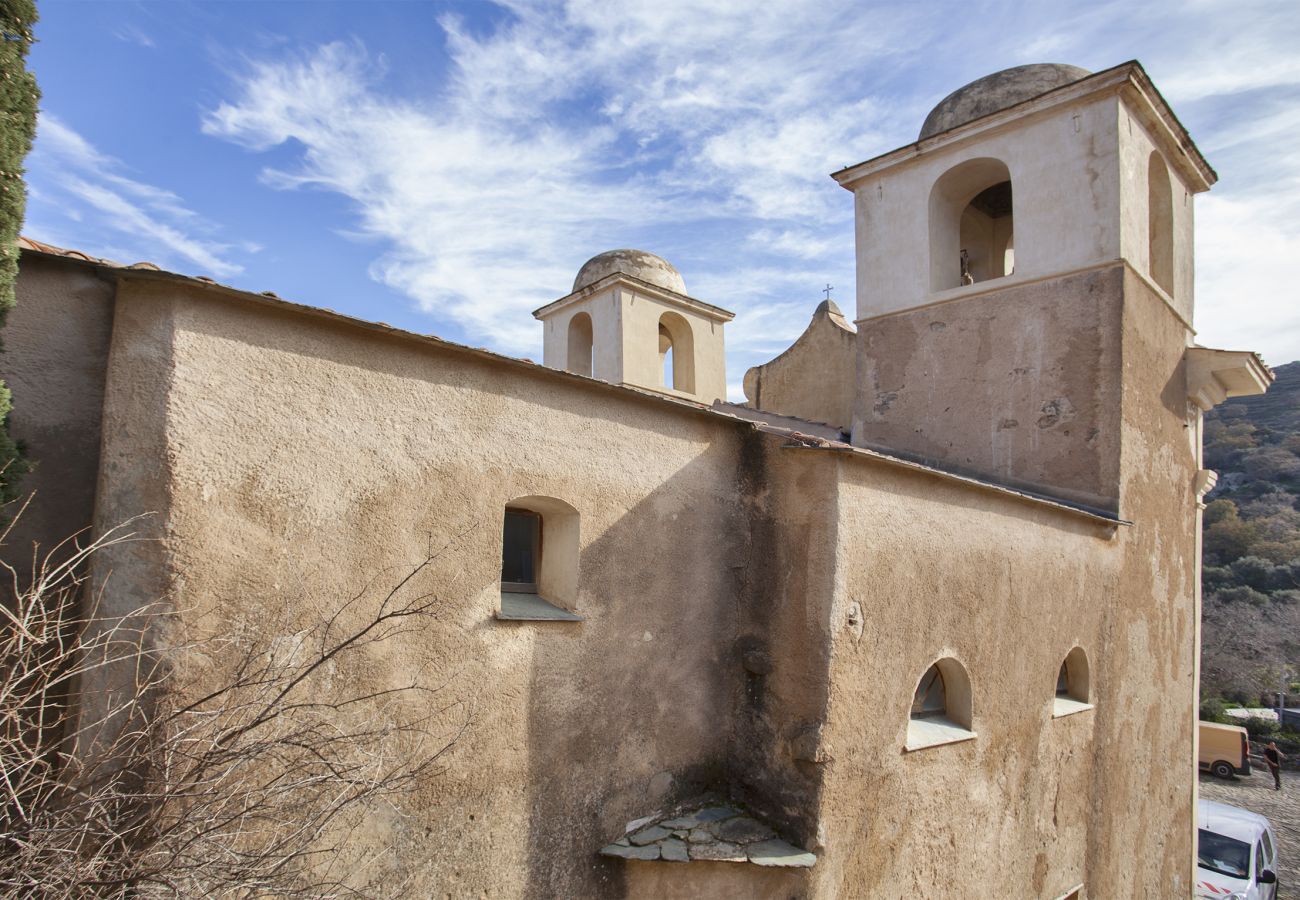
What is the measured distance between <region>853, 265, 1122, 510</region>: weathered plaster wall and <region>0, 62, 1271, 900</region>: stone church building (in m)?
0.04

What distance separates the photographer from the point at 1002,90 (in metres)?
10.5

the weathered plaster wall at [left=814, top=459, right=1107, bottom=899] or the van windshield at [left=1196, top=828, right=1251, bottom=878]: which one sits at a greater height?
the weathered plaster wall at [left=814, top=459, right=1107, bottom=899]

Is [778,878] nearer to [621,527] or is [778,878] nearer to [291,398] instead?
[621,527]

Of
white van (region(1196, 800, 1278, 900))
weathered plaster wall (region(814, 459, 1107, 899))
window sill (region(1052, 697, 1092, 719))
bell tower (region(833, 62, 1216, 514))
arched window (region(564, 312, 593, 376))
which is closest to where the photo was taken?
weathered plaster wall (region(814, 459, 1107, 899))

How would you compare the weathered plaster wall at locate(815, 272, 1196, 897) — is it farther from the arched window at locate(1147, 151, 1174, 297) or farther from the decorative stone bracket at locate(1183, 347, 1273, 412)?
the arched window at locate(1147, 151, 1174, 297)

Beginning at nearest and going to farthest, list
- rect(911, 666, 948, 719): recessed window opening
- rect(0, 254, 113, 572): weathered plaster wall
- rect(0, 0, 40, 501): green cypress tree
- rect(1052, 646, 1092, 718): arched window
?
rect(0, 0, 40, 501): green cypress tree < rect(0, 254, 113, 572): weathered plaster wall < rect(911, 666, 948, 719): recessed window opening < rect(1052, 646, 1092, 718): arched window

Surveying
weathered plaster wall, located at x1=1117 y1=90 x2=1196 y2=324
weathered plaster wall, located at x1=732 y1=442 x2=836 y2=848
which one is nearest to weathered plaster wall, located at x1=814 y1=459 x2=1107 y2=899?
weathered plaster wall, located at x1=732 y1=442 x2=836 y2=848

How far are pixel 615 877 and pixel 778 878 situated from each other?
3.57 feet

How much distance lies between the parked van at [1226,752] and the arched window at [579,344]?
19572 millimetres

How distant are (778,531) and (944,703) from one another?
2.52m

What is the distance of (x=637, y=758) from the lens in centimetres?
568

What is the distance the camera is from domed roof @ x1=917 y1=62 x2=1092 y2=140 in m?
10.3

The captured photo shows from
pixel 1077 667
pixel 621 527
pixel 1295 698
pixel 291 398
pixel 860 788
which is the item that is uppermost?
pixel 291 398

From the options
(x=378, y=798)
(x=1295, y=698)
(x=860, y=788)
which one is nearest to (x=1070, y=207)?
(x=860, y=788)
